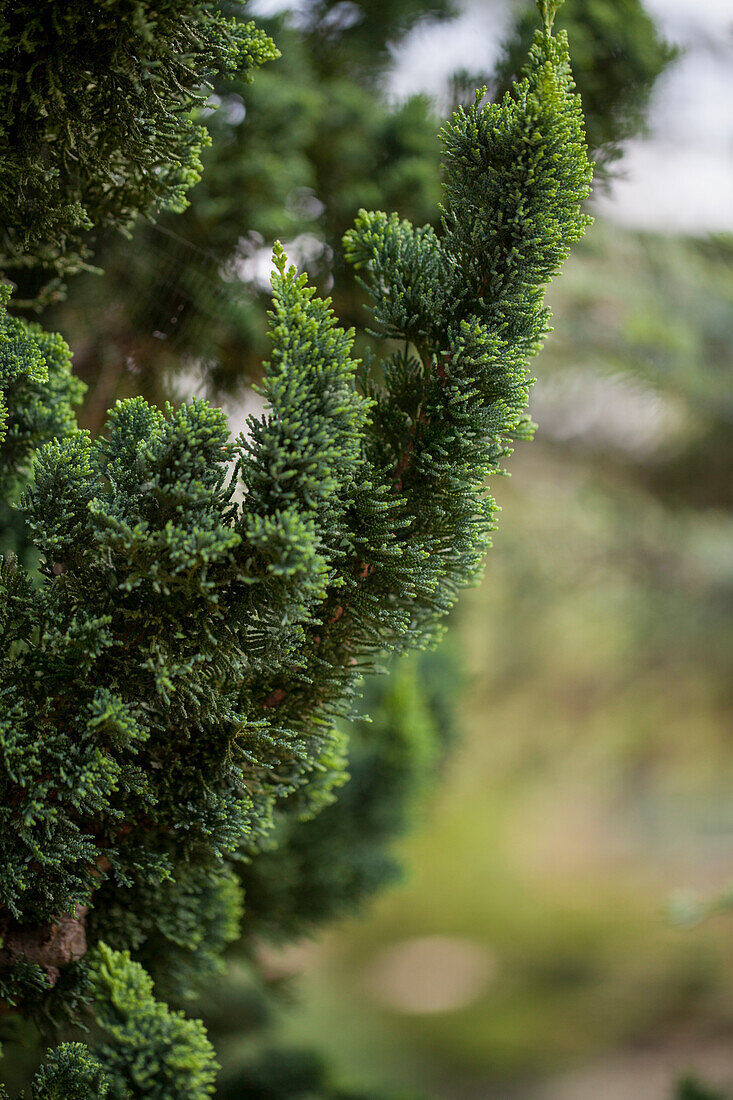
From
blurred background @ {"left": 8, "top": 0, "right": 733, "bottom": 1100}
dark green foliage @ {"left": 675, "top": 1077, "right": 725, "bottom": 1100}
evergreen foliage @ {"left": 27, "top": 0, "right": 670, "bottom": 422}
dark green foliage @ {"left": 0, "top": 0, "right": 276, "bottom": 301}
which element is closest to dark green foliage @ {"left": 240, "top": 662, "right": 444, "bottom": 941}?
blurred background @ {"left": 8, "top": 0, "right": 733, "bottom": 1100}

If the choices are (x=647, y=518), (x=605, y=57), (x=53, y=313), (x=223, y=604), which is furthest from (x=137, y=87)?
(x=647, y=518)

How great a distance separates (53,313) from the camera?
102cm

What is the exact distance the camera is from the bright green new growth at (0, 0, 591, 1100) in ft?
1.78

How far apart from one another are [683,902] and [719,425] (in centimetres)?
137

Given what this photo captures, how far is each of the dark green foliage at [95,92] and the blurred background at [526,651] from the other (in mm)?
337

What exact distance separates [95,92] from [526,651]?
2964mm

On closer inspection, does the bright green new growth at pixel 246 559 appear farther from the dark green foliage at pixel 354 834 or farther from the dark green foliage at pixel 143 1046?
the dark green foliage at pixel 354 834

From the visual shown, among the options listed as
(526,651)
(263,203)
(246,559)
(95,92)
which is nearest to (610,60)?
(263,203)

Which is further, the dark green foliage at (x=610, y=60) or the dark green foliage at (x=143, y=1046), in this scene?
the dark green foliage at (x=610, y=60)

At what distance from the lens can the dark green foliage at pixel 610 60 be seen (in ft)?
3.53

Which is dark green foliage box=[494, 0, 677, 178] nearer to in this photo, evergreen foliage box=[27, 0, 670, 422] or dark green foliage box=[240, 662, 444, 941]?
evergreen foliage box=[27, 0, 670, 422]

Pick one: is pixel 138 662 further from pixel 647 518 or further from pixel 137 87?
pixel 647 518

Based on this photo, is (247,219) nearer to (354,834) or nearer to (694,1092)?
(354,834)

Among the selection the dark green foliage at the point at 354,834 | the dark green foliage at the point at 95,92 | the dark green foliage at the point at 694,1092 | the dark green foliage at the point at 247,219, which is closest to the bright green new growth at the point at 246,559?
the dark green foliage at the point at 95,92
